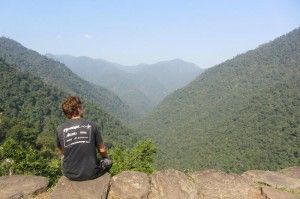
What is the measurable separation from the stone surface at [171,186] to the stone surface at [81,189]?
1093mm

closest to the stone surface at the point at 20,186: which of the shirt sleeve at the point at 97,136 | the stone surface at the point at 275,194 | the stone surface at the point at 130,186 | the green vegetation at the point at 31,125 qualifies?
the stone surface at the point at 130,186

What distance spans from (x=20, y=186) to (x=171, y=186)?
3440 millimetres

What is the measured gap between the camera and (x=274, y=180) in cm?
1086

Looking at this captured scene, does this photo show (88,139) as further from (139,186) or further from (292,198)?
(292,198)

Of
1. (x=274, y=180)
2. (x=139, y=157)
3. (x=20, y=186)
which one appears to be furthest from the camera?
(x=139, y=157)

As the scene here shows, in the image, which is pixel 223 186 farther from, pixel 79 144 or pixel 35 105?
pixel 35 105

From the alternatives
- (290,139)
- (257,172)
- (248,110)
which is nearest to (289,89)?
(248,110)

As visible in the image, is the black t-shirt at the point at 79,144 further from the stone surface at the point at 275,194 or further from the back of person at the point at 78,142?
the stone surface at the point at 275,194

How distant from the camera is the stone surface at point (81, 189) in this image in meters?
A: 8.52

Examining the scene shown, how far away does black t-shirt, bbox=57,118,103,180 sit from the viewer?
8.69 metres

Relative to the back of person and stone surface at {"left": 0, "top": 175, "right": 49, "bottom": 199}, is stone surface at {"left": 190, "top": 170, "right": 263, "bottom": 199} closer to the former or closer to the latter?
the back of person

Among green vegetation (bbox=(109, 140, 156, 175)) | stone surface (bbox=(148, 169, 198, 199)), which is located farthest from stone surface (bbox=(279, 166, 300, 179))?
green vegetation (bbox=(109, 140, 156, 175))

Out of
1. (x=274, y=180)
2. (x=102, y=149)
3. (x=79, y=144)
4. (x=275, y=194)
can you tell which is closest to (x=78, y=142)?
(x=79, y=144)

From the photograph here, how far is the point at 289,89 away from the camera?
597ft
